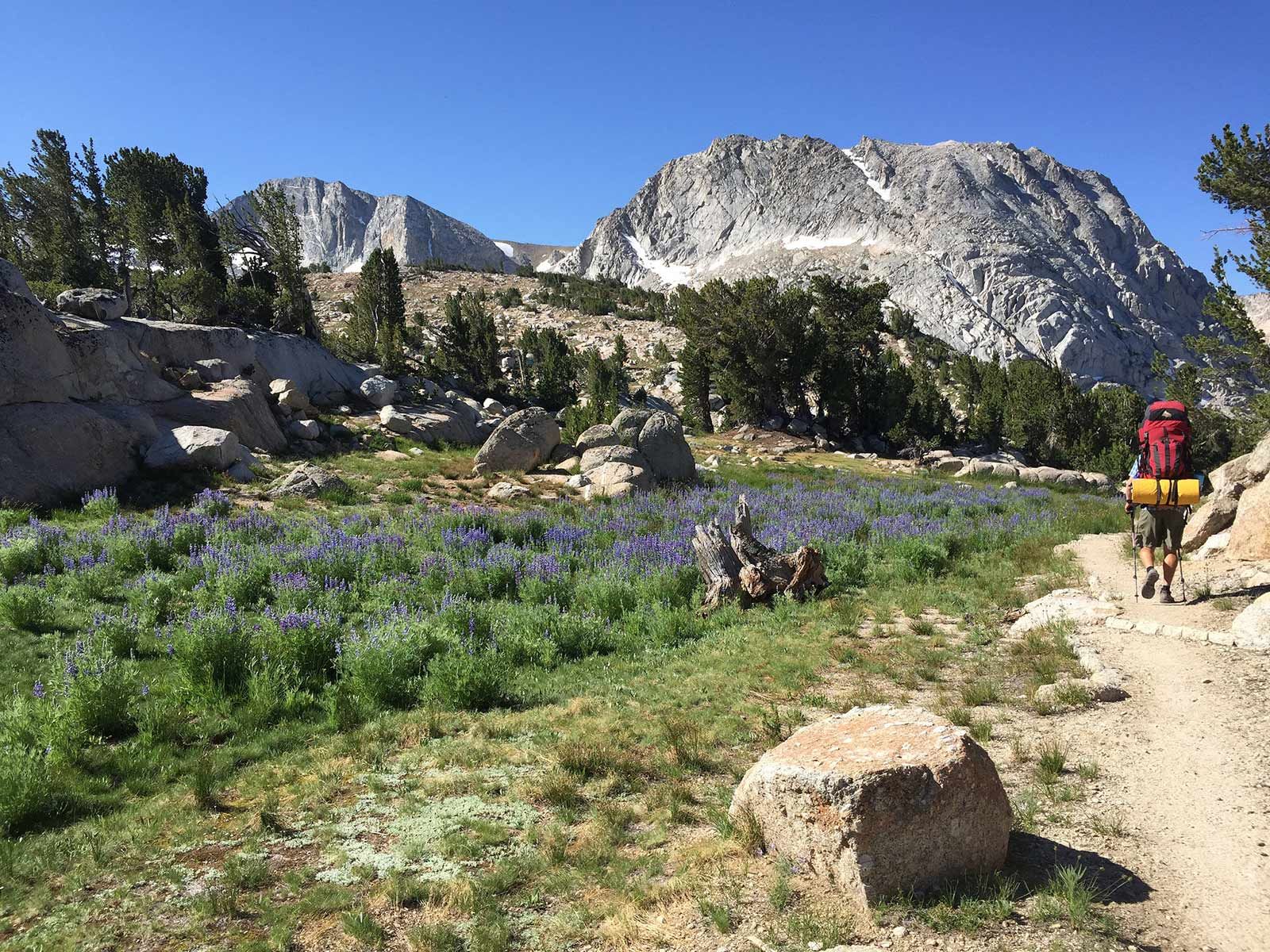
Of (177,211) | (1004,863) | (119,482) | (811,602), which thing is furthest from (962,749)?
(177,211)

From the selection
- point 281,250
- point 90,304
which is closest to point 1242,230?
point 90,304

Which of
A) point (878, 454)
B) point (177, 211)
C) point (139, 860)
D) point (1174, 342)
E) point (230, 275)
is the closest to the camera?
point (139, 860)

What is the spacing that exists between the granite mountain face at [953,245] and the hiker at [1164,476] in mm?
118053

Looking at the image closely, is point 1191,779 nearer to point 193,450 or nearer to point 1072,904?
point 1072,904

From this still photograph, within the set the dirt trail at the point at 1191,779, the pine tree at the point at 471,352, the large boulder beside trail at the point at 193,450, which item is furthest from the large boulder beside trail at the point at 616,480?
the pine tree at the point at 471,352

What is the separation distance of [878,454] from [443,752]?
38955 millimetres

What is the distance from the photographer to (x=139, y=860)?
4.53m

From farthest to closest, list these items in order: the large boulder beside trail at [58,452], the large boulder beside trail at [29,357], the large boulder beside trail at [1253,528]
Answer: the large boulder beside trail at [29,357], the large boulder beside trail at [58,452], the large boulder beside trail at [1253,528]

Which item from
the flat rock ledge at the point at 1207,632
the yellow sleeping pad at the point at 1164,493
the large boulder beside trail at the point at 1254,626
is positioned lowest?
the flat rock ledge at the point at 1207,632

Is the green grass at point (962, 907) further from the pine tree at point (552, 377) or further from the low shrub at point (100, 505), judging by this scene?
the pine tree at point (552, 377)

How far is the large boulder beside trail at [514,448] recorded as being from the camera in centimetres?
2320

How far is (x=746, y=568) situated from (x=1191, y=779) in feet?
21.4

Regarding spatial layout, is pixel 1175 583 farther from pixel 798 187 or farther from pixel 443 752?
pixel 798 187

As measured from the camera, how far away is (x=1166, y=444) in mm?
8805
